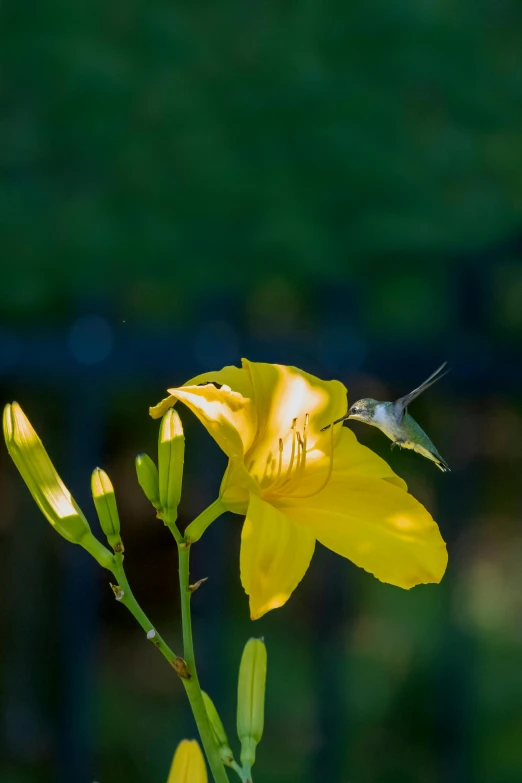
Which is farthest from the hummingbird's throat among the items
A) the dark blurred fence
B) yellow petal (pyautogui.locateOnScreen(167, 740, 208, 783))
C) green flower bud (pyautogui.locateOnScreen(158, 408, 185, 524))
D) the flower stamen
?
the dark blurred fence

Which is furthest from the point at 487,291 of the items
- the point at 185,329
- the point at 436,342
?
the point at 185,329

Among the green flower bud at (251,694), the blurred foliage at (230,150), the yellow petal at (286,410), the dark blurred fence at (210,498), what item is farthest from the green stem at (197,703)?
the blurred foliage at (230,150)

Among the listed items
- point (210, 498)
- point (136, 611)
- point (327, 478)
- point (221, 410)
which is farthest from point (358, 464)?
point (210, 498)

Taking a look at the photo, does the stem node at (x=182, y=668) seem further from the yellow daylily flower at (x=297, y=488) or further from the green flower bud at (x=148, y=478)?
the green flower bud at (x=148, y=478)

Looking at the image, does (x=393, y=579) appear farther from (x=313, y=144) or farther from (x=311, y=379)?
(x=313, y=144)

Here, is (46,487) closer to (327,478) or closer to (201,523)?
(201,523)

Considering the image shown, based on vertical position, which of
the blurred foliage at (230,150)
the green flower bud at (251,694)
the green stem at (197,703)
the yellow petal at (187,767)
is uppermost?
the yellow petal at (187,767)
